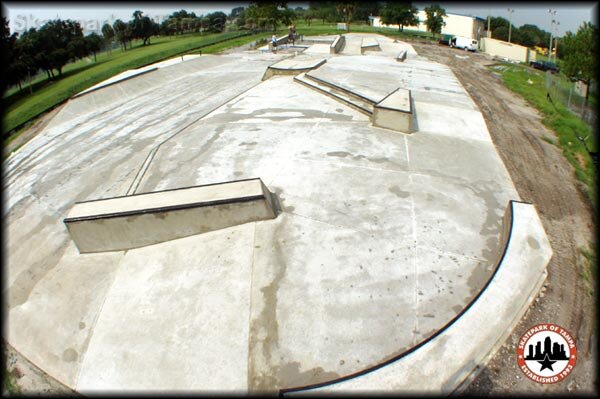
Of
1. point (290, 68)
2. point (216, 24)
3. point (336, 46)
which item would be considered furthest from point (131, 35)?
point (290, 68)

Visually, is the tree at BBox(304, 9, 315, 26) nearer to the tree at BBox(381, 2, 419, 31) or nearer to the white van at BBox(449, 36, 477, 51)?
the tree at BBox(381, 2, 419, 31)

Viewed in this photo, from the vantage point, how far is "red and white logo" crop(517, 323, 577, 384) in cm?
488

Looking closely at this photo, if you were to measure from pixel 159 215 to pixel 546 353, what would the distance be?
7.09m

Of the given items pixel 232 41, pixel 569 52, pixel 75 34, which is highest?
pixel 75 34

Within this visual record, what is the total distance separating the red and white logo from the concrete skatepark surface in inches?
18.5

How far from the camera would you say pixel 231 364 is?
491 cm

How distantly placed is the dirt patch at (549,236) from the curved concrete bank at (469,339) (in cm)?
24

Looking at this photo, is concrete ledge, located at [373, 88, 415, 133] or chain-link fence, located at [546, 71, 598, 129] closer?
concrete ledge, located at [373, 88, 415, 133]

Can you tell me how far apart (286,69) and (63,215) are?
44.1ft

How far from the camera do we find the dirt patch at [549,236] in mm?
4824

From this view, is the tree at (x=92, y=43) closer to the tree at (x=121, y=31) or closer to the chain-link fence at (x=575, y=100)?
the tree at (x=121, y=31)

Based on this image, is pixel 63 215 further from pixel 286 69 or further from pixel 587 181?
pixel 587 181

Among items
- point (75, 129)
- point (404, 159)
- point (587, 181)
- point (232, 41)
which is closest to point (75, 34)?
point (232, 41)

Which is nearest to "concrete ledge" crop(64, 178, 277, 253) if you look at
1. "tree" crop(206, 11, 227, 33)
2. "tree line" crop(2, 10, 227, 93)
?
"tree line" crop(2, 10, 227, 93)
